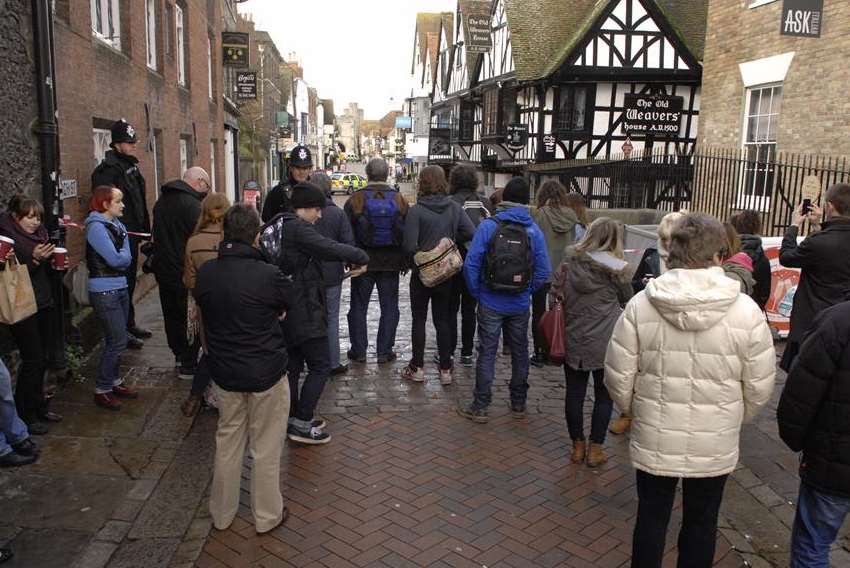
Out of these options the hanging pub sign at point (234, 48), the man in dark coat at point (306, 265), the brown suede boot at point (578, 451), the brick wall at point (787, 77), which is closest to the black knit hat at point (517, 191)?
the man in dark coat at point (306, 265)

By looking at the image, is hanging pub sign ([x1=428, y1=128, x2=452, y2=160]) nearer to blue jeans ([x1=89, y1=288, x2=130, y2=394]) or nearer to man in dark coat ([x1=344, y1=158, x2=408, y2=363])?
man in dark coat ([x1=344, y1=158, x2=408, y2=363])

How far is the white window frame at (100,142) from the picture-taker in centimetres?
852

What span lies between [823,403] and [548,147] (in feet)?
65.6

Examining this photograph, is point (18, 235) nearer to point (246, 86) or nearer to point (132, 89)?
point (132, 89)

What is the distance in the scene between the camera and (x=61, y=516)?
4.13 m

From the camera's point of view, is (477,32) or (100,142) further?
(477,32)

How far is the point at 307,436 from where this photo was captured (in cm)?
528

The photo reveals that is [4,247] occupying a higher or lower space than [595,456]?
higher

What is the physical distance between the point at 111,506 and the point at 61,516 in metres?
0.27

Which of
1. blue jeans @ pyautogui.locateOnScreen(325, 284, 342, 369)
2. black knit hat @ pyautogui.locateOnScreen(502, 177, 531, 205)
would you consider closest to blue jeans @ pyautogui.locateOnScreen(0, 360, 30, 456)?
blue jeans @ pyautogui.locateOnScreen(325, 284, 342, 369)

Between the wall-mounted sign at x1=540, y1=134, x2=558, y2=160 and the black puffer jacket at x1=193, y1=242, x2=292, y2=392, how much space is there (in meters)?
19.3

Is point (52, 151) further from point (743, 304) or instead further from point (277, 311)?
point (743, 304)

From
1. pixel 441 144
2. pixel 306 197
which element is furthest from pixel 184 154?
pixel 441 144

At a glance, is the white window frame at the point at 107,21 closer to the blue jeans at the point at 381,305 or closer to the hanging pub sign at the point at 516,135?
the blue jeans at the point at 381,305
